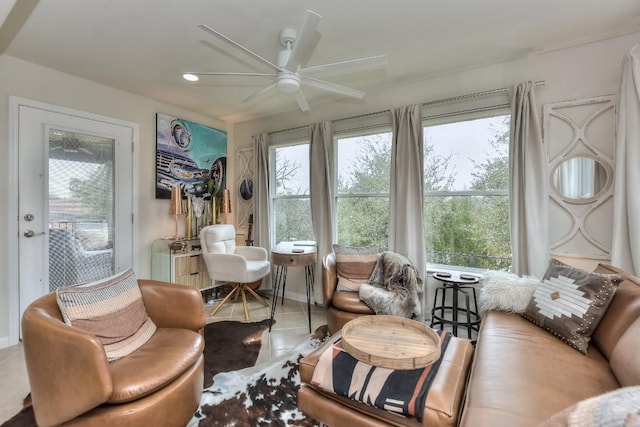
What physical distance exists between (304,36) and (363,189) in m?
2.05

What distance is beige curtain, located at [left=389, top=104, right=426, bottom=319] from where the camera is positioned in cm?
292

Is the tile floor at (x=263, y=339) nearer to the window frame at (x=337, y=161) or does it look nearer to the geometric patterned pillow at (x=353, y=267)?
the geometric patterned pillow at (x=353, y=267)

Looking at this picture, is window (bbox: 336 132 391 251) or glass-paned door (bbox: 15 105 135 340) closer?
glass-paned door (bbox: 15 105 135 340)

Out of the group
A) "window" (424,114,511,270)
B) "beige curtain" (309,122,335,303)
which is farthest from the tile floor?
"window" (424,114,511,270)

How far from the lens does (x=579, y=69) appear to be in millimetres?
2340

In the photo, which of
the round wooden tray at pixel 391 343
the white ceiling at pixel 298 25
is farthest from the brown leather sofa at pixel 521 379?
the white ceiling at pixel 298 25

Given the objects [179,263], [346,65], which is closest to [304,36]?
[346,65]

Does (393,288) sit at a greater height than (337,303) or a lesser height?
greater

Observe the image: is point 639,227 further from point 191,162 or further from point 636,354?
point 191,162

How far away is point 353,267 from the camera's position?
2824mm

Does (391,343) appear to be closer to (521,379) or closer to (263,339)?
(521,379)

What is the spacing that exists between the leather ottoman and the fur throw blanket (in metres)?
0.90

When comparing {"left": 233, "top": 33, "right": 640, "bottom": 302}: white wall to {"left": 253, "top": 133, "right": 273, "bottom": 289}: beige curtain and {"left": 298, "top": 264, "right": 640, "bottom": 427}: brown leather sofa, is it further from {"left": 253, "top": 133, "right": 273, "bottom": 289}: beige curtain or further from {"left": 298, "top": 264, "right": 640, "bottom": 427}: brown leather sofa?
{"left": 253, "top": 133, "right": 273, "bottom": 289}: beige curtain

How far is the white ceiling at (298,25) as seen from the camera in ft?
6.24
